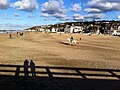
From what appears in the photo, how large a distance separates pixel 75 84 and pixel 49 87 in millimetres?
1168

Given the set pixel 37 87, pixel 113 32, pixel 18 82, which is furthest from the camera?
pixel 113 32

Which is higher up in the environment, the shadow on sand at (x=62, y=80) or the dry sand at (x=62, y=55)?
the shadow on sand at (x=62, y=80)

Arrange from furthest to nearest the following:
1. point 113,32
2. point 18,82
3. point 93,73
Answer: point 113,32 < point 93,73 < point 18,82

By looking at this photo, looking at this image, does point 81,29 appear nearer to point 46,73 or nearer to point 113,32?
point 113,32

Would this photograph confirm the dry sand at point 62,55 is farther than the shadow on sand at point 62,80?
Yes

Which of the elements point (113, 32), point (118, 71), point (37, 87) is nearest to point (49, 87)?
point (37, 87)

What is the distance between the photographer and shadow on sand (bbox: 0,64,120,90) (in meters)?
9.64

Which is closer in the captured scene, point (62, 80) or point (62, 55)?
point (62, 80)

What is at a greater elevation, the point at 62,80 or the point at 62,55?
the point at 62,80

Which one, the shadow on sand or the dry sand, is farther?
the dry sand

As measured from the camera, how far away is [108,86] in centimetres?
1006

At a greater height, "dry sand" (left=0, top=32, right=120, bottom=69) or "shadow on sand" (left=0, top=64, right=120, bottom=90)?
"shadow on sand" (left=0, top=64, right=120, bottom=90)

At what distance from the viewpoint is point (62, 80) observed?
10836mm

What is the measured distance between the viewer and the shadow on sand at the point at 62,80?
964cm
